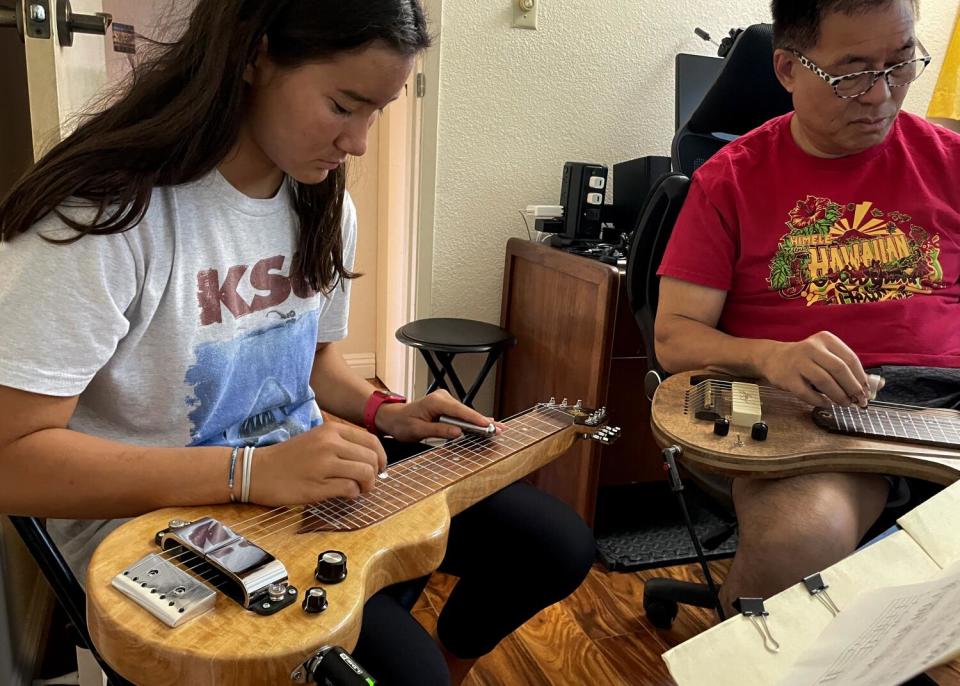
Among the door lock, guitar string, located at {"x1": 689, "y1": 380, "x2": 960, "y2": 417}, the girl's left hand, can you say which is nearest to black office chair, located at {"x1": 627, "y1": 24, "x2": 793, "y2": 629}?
guitar string, located at {"x1": 689, "y1": 380, "x2": 960, "y2": 417}

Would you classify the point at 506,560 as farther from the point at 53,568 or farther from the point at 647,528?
the point at 647,528

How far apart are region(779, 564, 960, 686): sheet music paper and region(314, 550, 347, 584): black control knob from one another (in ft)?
1.21

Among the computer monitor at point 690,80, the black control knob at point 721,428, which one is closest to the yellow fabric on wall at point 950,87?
the computer monitor at point 690,80

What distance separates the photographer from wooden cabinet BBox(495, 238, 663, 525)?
176 cm

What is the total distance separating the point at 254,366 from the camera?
88cm

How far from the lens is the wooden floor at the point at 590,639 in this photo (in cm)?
144

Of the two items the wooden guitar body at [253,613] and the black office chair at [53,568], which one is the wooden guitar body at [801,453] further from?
the black office chair at [53,568]

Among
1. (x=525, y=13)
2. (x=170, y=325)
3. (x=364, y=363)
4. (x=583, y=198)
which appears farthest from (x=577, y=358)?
(x=364, y=363)

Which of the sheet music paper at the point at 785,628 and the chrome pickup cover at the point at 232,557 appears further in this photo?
the chrome pickup cover at the point at 232,557

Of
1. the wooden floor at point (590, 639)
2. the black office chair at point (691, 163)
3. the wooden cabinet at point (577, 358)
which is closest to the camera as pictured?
the black office chair at point (691, 163)

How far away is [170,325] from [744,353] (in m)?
0.80

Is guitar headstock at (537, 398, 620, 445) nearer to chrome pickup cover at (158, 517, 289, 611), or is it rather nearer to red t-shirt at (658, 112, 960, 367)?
red t-shirt at (658, 112, 960, 367)

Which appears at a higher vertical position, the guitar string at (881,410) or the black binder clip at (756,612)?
the black binder clip at (756,612)

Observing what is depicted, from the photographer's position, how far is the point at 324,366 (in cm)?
110
